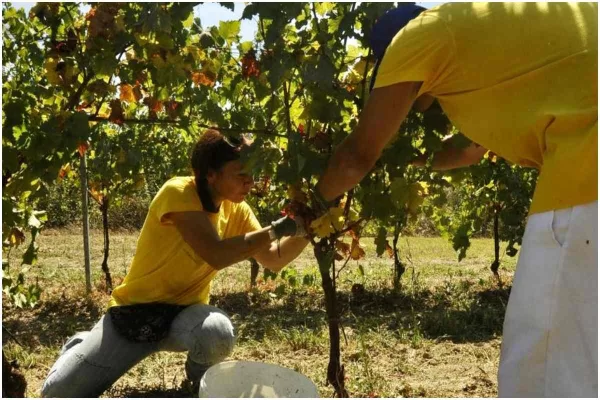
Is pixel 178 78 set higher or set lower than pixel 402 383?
higher

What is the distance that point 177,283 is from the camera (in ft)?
9.58

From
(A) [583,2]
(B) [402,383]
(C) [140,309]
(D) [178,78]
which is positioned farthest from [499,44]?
(B) [402,383]

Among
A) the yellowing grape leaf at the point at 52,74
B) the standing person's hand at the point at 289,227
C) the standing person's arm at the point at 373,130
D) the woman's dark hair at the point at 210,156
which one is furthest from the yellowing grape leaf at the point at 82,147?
the standing person's arm at the point at 373,130

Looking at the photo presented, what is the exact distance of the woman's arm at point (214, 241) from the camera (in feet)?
8.32

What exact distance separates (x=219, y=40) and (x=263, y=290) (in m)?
3.43

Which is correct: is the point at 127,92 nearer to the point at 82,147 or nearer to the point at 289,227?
the point at 82,147

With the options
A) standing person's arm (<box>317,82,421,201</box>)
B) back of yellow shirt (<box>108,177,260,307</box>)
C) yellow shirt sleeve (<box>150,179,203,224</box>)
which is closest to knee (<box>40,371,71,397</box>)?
back of yellow shirt (<box>108,177,260,307</box>)

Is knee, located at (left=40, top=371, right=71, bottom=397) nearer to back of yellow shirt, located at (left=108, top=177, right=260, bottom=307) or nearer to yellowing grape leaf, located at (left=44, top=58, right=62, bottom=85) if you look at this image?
back of yellow shirt, located at (left=108, top=177, right=260, bottom=307)

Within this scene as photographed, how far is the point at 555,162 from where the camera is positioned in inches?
65.9

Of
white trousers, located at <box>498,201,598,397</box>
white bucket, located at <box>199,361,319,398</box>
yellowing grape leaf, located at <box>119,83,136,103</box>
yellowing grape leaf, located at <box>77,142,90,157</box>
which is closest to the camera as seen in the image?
white trousers, located at <box>498,201,598,397</box>

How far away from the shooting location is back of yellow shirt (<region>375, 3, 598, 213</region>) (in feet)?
5.46

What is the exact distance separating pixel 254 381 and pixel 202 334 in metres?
0.53

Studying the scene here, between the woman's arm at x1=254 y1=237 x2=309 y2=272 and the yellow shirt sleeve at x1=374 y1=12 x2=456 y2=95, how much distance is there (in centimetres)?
111

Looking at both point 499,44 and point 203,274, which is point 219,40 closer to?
point 203,274
